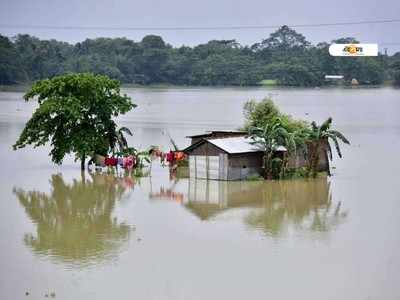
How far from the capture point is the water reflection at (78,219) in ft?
67.8

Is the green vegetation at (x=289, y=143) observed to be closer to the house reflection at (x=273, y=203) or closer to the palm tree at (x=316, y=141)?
the palm tree at (x=316, y=141)

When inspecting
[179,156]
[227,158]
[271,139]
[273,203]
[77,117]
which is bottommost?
[273,203]

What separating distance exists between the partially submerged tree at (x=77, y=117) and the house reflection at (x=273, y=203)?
4.11 metres

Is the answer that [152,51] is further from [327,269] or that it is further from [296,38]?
[327,269]

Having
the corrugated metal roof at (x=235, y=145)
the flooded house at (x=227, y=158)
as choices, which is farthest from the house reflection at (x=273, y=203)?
the corrugated metal roof at (x=235, y=145)

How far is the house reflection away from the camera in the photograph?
24234 mm

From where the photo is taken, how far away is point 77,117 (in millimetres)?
32156

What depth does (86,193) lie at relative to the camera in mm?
28906

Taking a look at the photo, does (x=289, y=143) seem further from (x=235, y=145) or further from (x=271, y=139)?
(x=235, y=145)

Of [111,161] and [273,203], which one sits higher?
[111,161]

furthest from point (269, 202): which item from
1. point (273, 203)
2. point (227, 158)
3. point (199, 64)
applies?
point (199, 64)

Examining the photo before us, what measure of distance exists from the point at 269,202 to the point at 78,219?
227 inches

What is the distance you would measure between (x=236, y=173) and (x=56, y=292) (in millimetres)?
13879

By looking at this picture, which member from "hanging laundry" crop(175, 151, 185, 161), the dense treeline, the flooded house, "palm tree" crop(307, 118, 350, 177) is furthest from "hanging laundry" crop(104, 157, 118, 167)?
the dense treeline
